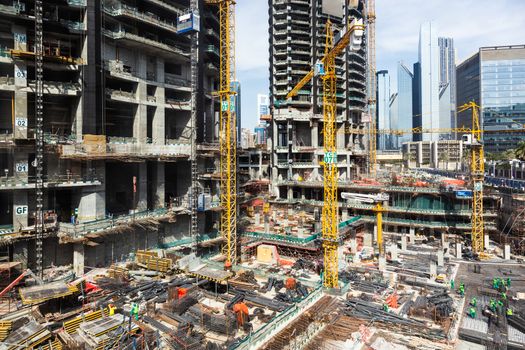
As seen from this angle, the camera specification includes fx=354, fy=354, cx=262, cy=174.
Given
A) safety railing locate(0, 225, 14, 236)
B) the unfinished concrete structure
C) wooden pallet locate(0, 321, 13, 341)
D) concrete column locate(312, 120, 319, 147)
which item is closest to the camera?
wooden pallet locate(0, 321, 13, 341)

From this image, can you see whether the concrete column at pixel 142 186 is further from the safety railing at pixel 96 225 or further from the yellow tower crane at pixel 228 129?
the yellow tower crane at pixel 228 129

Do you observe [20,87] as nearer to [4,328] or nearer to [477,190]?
[4,328]

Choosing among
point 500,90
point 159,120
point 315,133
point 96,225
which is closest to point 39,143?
point 96,225

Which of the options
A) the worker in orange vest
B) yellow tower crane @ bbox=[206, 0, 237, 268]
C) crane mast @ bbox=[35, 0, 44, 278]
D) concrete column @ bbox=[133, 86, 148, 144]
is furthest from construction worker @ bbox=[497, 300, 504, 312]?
concrete column @ bbox=[133, 86, 148, 144]

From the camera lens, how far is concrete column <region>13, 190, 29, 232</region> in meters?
37.1

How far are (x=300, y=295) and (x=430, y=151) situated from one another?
178 meters

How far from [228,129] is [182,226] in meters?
16.8

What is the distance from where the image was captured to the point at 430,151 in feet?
615

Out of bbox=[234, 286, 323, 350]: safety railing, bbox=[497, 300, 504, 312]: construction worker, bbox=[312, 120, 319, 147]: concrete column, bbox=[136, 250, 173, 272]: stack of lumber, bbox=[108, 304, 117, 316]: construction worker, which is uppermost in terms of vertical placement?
bbox=[312, 120, 319, 147]: concrete column

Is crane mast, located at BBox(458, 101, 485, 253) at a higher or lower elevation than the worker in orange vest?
higher

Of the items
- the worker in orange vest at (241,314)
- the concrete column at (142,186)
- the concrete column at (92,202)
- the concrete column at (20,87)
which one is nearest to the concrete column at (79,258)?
the concrete column at (92,202)

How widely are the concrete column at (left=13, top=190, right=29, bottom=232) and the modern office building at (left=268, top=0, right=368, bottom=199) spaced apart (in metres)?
52.2

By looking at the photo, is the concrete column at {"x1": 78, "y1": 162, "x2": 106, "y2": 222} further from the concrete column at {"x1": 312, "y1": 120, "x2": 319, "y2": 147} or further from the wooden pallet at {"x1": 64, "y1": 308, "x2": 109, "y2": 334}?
the concrete column at {"x1": 312, "y1": 120, "x2": 319, "y2": 147}

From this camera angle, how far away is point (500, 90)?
16325 centimetres
